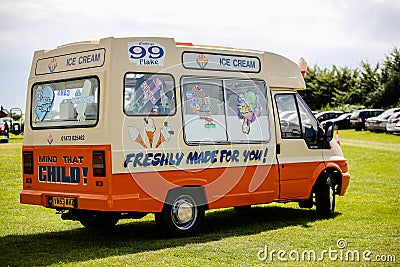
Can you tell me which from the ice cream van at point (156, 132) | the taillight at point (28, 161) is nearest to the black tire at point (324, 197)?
the ice cream van at point (156, 132)

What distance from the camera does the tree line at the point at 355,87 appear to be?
5847cm

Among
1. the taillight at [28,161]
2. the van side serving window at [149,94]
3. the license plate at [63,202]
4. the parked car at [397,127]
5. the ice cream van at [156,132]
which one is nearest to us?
the ice cream van at [156,132]

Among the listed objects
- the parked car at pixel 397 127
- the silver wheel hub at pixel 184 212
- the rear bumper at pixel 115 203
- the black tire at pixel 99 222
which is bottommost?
the black tire at pixel 99 222

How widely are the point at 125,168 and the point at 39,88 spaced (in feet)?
7.28

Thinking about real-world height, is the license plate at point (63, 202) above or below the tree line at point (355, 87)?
below

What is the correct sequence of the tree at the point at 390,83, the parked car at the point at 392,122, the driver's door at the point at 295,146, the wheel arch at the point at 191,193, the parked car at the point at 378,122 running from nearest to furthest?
the wheel arch at the point at 191,193 → the driver's door at the point at 295,146 → the parked car at the point at 392,122 → the parked car at the point at 378,122 → the tree at the point at 390,83

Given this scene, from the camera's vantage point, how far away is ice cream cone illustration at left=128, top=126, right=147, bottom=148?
33.2 feet

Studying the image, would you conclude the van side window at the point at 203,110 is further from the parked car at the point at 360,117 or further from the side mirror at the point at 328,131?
the parked car at the point at 360,117

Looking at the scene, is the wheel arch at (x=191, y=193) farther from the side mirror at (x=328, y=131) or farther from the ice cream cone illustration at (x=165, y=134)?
the side mirror at (x=328, y=131)

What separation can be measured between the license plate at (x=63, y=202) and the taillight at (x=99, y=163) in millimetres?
585

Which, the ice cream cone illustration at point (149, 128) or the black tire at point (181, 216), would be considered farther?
the black tire at point (181, 216)

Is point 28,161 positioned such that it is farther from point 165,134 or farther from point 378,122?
point 378,122

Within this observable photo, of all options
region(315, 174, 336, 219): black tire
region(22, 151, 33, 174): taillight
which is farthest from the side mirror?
region(22, 151, 33, 174): taillight

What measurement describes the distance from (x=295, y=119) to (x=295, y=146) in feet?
1.66
